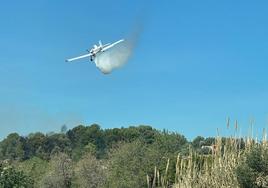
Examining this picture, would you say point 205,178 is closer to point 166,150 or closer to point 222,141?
point 222,141

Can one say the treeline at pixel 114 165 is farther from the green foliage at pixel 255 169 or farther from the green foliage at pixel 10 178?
the green foliage at pixel 255 169

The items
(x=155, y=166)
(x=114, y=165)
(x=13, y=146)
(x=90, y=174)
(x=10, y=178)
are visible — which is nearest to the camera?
(x=10, y=178)

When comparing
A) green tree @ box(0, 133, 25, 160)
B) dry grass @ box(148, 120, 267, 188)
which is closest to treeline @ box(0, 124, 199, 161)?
green tree @ box(0, 133, 25, 160)

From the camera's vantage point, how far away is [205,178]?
29547 mm

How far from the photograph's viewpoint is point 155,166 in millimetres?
47094

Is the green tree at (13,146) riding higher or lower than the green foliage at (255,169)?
higher

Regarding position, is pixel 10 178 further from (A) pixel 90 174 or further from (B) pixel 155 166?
(A) pixel 90 174

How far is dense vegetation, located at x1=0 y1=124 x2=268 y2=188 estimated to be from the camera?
26964mm

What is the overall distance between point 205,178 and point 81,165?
57997mm

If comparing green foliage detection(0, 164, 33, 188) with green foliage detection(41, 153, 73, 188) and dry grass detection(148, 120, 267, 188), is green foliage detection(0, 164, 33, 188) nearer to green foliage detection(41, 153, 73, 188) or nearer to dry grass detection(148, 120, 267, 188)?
dry grass detection(148, 120, 267, 188)

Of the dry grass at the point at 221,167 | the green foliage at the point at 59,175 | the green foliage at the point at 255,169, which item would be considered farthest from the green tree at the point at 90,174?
the green foliage at the point at 255,169

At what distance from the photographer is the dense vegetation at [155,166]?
27.0m

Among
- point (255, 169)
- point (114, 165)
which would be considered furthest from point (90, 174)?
point (255, 169)

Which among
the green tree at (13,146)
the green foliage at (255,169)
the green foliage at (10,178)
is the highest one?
the green tree at (13,146)
